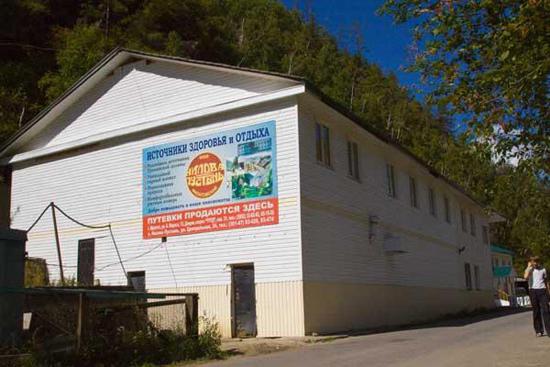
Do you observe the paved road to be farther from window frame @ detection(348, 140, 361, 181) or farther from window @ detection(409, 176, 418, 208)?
window @ detection(409, 176, 418, 208)

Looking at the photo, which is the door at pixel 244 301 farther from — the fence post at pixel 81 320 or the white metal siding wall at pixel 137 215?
the fence post at pixel 81 320

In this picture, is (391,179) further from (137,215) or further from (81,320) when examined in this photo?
(81,320)

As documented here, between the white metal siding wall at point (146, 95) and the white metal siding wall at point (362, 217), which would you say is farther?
the white metal siding wall at point (146, 95)

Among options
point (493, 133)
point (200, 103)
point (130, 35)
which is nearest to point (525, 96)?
point (493, 133)

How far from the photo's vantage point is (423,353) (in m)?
12.1

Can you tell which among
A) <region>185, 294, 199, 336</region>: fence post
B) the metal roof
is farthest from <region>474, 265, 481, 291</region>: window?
<region>185, 294, 199, 336</region>: fence post

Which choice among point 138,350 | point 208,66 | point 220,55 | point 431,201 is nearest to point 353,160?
point 208,66

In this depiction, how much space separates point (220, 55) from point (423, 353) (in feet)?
122

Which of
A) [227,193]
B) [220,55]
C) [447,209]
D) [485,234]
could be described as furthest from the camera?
[220,55]

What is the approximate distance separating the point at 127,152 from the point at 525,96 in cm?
1484

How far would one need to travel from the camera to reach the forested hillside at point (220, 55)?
30.8 m

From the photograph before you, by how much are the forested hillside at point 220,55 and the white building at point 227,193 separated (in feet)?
10.7

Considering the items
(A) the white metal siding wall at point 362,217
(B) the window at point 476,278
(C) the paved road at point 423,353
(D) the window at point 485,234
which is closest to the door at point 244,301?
(A) the white metal siding wall at point 362,217

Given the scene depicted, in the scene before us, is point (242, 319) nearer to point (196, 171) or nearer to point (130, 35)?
point (196, 171)
